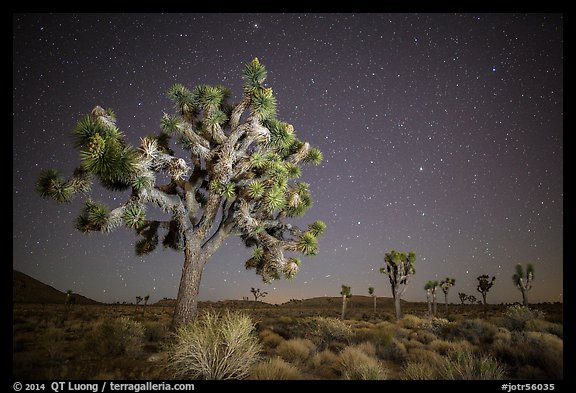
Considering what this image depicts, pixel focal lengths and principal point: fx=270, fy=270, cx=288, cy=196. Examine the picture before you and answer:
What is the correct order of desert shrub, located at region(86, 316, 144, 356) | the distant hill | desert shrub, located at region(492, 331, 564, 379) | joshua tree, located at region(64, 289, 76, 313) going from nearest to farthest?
desert shrub, located at region(492, 331, 564, 379), desert shrub, located at region(86, 316, 144, 356), joshua tree, located at region(64, 289, 76, 313), the distant hill

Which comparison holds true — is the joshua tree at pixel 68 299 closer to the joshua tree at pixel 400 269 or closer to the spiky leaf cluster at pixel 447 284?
the joshua tree at pixel 400 269

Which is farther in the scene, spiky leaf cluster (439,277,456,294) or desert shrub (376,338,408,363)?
spiky leaf cluster (439,277,456,294)

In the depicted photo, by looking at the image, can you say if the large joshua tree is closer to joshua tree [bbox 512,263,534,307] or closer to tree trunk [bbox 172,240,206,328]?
tree trunk [bbox 172,240,206,328]

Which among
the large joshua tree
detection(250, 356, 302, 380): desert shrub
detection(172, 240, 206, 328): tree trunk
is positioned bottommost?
detection(250, 356, 302, 380): desert shrub

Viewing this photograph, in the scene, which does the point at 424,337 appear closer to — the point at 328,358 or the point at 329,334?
the point at 329,334

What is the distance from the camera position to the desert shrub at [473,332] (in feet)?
30.9

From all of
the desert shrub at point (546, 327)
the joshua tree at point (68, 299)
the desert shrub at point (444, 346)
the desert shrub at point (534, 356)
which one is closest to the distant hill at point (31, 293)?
the joshua tree at point (68, 299)

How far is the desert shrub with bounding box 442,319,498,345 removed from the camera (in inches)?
371

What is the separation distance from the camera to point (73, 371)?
5320mm

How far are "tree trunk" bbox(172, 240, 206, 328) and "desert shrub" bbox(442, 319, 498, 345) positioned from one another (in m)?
9.25

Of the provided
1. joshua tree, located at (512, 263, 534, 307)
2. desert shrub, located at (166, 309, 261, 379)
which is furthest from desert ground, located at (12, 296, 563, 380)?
joshua tree, located at (512, 263, 534, 307)

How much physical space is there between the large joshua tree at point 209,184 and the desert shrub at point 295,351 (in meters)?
2.06

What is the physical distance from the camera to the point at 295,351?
24.3 ft
